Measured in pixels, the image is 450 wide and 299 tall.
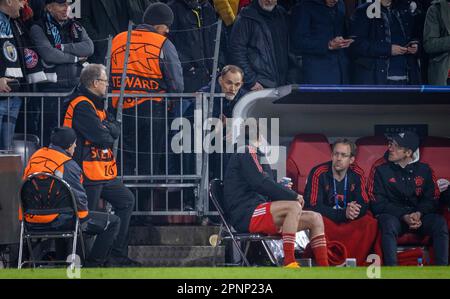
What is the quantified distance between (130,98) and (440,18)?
3340mm

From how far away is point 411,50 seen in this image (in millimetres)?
11836

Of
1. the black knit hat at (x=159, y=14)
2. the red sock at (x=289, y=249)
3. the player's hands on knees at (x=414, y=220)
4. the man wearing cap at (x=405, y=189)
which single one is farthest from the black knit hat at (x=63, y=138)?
the player's hands on knees at (x=414, y=220)

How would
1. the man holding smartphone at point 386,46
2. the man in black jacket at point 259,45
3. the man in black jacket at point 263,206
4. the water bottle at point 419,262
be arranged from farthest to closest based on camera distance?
the man holding smartphone at point 386,46 → the man in black jacket at point 259,45 → the water bottle at point 419,262 → the man in black jacket at point 263,206

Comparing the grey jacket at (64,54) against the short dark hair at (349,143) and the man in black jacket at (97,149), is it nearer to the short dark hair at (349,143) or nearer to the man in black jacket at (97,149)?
the man in black jacket at (97,149)

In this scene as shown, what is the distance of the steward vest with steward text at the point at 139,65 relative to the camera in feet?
35.6

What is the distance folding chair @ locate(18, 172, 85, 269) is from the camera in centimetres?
957

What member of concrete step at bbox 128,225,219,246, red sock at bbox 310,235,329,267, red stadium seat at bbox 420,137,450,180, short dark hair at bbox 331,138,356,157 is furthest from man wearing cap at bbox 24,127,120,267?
red stadium seat at bbox 420,137,450,180

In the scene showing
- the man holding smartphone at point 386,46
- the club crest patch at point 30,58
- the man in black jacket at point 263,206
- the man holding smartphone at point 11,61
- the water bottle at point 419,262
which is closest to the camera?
the man in black jacket at point 263,206

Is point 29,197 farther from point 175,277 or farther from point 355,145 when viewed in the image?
point 355,145

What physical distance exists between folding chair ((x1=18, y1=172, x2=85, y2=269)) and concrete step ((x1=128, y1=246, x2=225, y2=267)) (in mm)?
1066

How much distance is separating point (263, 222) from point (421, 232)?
1519 mm

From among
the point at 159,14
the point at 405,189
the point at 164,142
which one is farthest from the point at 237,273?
the point at 159,14

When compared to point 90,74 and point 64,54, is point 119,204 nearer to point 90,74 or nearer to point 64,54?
point 90,74

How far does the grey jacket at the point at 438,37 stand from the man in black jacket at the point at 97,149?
138 inches
